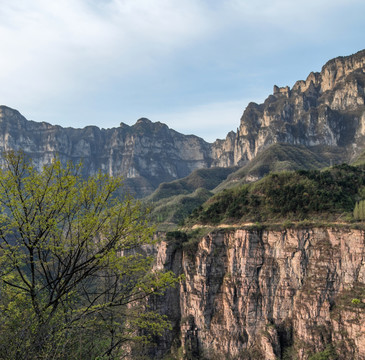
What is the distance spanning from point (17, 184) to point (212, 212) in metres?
60.9

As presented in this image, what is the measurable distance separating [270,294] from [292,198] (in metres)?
20.7

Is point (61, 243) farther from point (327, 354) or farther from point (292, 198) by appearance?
A: point (292, 198)

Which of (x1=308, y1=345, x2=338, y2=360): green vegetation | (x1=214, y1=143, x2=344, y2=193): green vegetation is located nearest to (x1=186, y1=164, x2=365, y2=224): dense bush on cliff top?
(x1=308, y1=345, x2=338, y2=360): green vegetation

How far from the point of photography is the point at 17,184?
10477 millimetres

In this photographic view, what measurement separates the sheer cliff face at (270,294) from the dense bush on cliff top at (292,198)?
6.68 meters

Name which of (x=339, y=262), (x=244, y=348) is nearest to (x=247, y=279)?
(x=244, y=348)

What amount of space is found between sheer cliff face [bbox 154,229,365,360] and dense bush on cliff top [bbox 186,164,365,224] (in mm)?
6676

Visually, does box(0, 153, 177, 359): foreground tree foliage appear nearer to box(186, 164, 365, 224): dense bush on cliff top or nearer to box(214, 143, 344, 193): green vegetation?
box(186, 164, 365, 224): dense bush on cliff top

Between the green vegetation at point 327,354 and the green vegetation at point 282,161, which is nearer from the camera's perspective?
the green vegetation at point 327,354

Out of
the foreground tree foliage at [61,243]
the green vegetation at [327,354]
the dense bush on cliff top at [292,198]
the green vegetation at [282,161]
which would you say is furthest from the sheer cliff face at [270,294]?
the green vegetation at [282,161]

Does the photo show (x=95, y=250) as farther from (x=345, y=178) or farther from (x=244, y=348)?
(x=345, y=178)

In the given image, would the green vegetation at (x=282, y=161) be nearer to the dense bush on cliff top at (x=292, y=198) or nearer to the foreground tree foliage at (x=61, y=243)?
the dense bush on cliff top at (x=292, y=198)

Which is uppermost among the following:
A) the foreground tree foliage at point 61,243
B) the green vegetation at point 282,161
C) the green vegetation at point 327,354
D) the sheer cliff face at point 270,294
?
the green vegetation at point 282,161

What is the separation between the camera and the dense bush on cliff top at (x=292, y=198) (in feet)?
186
